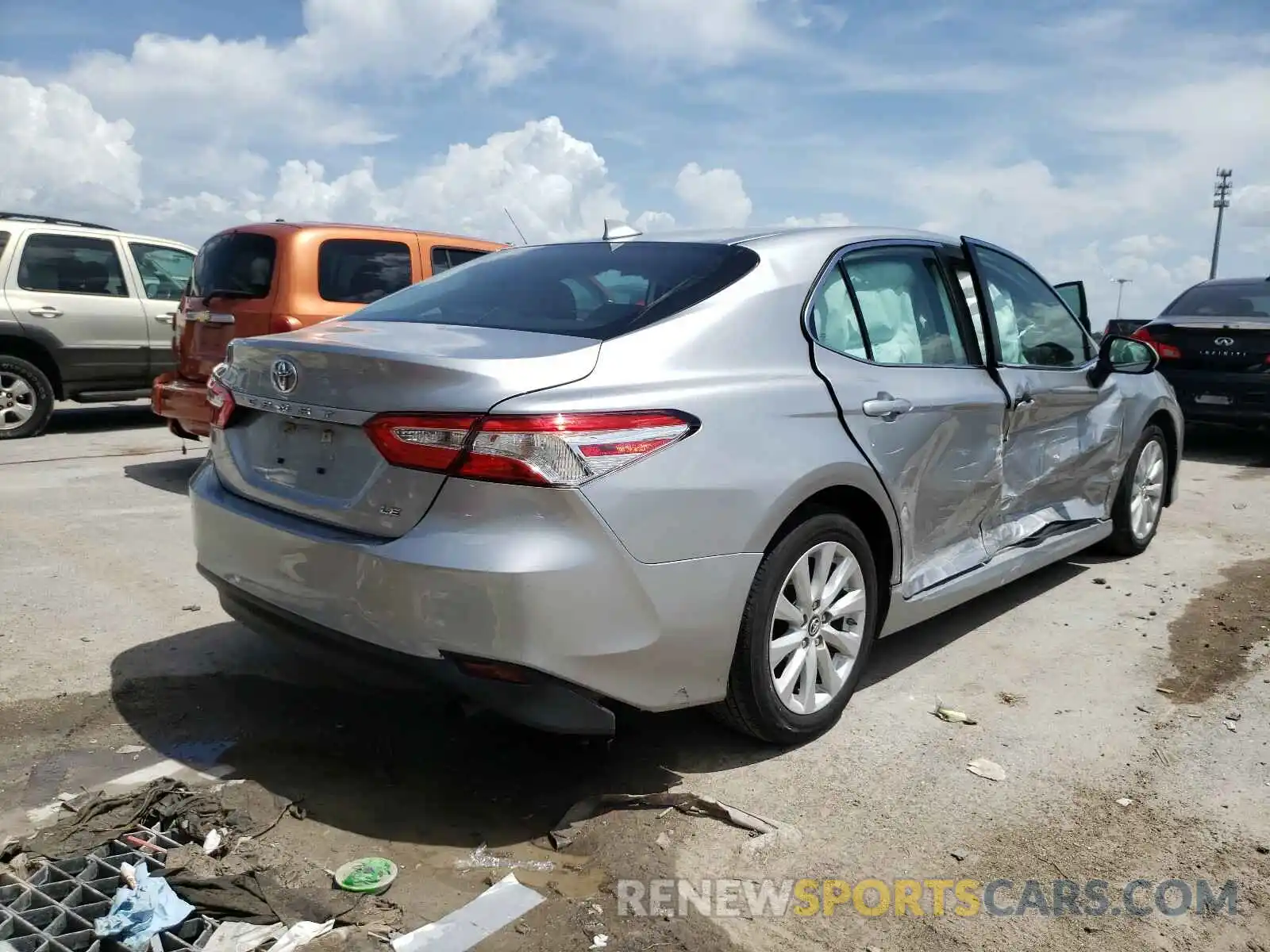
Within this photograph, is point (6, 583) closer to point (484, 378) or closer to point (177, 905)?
point (177, 905)

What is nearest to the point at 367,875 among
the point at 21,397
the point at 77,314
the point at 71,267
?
the point at 21,397

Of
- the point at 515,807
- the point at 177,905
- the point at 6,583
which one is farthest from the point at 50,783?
the point at 6,583

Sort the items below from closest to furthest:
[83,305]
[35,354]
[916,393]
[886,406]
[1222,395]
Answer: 1. [886,406]
2. [916,393]
3. [1222,395]
4. [35,354]
5. [83,305]

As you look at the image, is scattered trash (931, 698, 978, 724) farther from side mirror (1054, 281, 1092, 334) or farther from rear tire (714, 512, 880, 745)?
side mirror (1054, 281, 1092, 334)

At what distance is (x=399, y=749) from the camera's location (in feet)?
10.8

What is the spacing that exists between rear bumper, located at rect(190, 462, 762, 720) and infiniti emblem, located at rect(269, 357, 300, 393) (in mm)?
365

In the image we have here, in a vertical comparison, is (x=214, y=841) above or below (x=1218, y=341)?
below

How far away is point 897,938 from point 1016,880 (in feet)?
1.43

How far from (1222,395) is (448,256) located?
6601 millimetres

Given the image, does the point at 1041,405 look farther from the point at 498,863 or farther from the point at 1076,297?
the point at 498,863

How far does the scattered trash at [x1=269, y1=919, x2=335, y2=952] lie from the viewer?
230 cm

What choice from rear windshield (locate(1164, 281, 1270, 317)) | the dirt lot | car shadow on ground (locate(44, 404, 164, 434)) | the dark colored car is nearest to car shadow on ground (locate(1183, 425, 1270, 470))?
the dark colored car

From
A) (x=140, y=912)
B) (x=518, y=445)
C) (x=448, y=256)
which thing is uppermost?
(x=448, y=256)

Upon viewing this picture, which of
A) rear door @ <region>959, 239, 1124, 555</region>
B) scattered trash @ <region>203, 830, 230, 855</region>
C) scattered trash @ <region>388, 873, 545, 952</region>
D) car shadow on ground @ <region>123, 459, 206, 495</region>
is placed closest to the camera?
scattered trash @ <region>388, 873, 545, 952</region>
